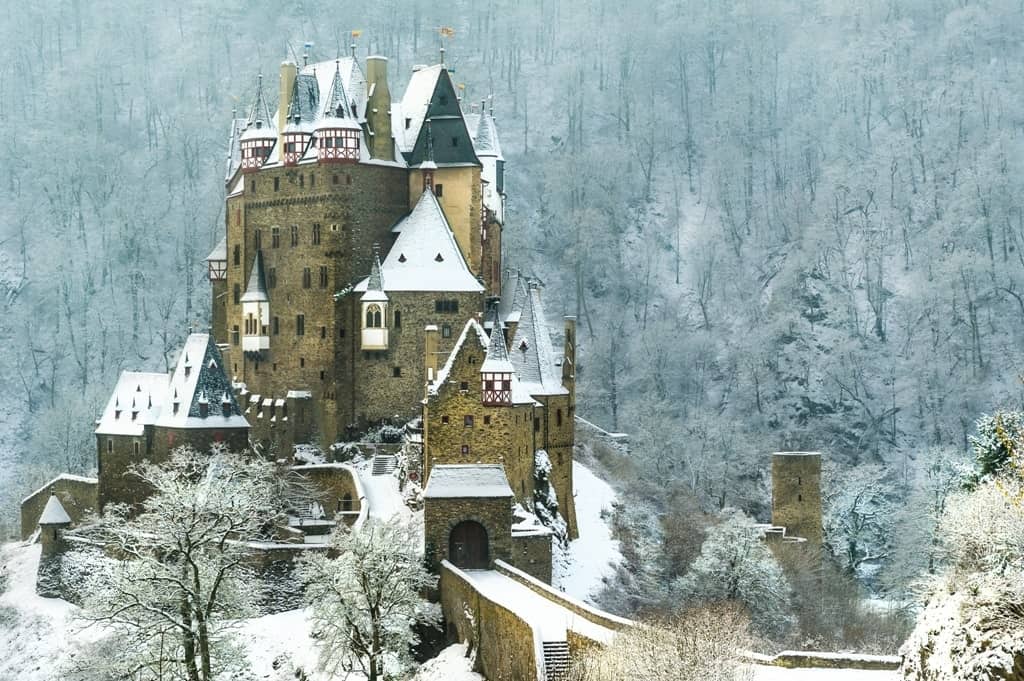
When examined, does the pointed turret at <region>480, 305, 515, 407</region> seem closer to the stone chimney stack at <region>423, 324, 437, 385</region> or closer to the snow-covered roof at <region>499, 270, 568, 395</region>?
the stone chimney stack at <region>423, 324, 437, 385</region>

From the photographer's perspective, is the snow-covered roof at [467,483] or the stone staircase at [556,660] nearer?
the stone staircase at [556,660]

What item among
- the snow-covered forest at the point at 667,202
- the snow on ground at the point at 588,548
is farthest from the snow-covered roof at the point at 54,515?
the snow-covered forest at the point at 667,202

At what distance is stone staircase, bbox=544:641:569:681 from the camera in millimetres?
37778

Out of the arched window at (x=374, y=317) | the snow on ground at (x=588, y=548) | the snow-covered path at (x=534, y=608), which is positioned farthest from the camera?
the arched window at (x=374, y=317)

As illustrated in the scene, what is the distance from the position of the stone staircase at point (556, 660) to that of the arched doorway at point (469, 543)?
12.8 m

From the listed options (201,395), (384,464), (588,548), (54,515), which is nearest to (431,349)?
(384,464)

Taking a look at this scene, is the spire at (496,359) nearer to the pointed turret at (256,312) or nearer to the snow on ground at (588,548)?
the snow on ground at (588,548)

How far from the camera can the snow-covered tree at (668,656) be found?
32.6 metres

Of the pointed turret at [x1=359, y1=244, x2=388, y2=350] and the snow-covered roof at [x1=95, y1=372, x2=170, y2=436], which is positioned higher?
the pointed turret at [x1=359, y1=244, x2=388, y2=350]

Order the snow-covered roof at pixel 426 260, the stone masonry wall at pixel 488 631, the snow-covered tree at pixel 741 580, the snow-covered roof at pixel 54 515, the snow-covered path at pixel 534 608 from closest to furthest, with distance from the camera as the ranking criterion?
1. the snow-covered path at pixel 534 608
2. the stone masonry wall at pixel 488 631
3. the snow-covered roof at pixel 54 515
4. the snow-covered tree at pixel 741 580
5. the snow-covered roof at pixel 426 260

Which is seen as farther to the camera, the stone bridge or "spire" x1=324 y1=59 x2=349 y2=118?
"spire" x1=324 y1=59 x2=349 y2=118

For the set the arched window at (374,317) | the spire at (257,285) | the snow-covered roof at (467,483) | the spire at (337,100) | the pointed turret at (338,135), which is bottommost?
the snow-covered roof at (467,483)

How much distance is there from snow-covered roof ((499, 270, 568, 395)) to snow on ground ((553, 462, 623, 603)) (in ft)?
19.6

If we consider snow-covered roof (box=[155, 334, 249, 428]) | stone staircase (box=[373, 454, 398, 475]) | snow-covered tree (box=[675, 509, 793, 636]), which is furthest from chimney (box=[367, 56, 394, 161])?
snow-covered tree (box=[675, 509, 793, 636])
